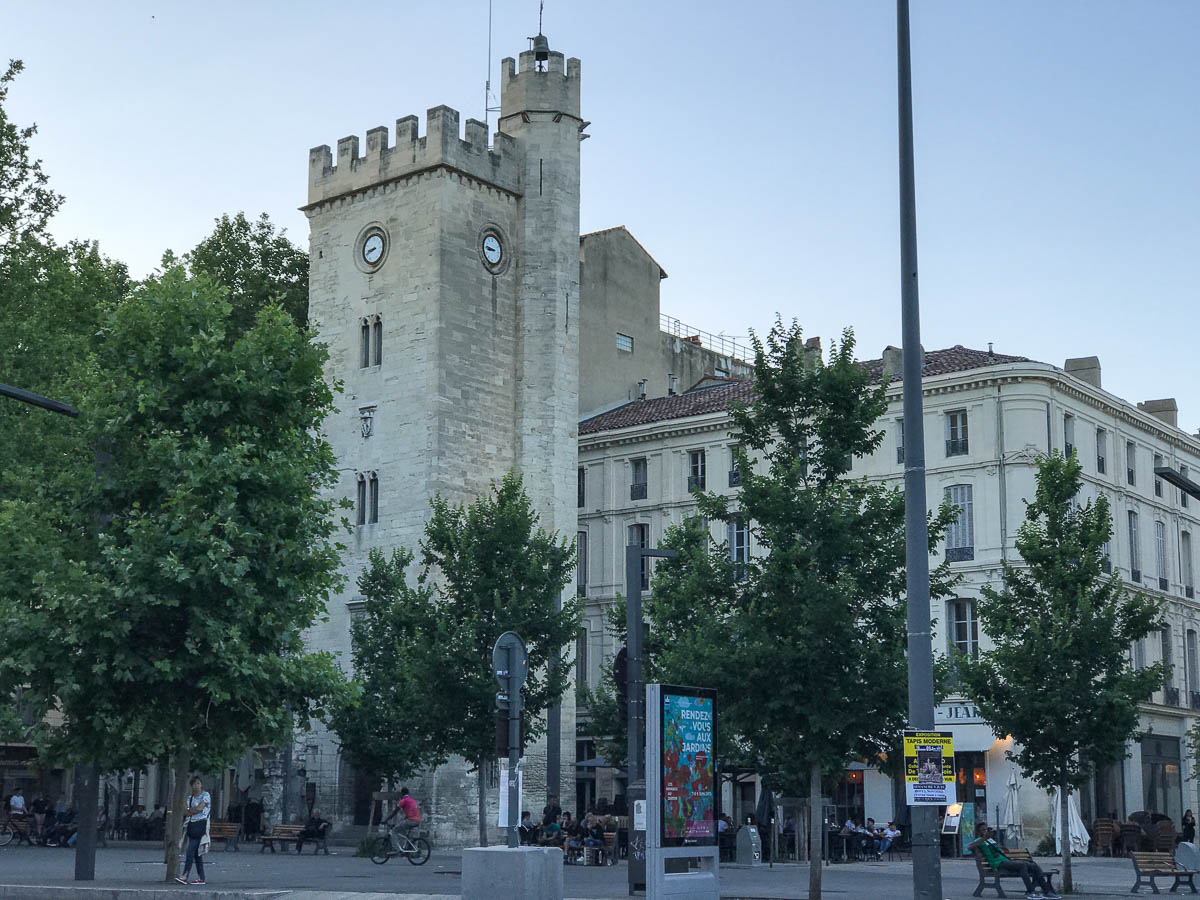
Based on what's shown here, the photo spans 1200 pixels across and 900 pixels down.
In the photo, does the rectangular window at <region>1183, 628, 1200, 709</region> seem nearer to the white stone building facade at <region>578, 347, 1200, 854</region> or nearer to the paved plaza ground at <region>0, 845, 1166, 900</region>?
the white stone building facade at <region>578, 347, 1200, 854</region>

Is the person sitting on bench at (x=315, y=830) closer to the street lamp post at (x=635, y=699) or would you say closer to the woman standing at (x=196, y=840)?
the woman standing at (x=196, y=840)

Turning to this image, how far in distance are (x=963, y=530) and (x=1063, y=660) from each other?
68.4ft

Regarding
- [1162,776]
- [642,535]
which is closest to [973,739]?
[1162,776]

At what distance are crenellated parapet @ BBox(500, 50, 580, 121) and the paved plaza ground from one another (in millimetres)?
24290

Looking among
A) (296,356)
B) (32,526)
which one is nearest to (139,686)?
(32,526)

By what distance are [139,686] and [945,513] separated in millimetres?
12540

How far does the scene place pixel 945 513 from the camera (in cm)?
2355

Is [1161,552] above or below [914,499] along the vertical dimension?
above

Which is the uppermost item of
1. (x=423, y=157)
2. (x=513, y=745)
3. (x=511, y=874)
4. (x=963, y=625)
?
(x=423, y=157)

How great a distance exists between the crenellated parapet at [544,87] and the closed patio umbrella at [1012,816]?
2509cm

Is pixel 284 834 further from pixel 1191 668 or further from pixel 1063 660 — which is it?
pixel 1191 668

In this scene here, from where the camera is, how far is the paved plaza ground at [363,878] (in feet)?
70.6

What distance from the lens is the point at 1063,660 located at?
27.7 metres

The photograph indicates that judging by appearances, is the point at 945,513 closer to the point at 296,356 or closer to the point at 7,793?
the point at 296,356
